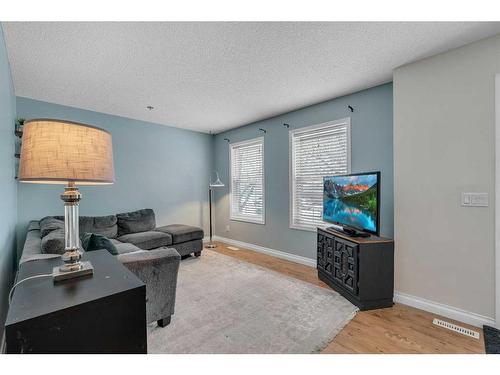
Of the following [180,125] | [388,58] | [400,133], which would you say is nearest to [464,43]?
[388,58]

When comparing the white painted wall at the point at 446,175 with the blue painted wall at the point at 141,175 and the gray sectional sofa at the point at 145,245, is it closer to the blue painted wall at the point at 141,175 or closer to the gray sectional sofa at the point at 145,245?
the gray sectional sofa at the point at 145,245

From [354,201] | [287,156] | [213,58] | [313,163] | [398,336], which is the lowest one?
[398,336]

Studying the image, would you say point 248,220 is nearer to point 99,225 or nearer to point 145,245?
point 145,245

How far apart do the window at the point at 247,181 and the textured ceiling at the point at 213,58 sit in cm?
127

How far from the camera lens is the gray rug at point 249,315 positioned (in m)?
1.76

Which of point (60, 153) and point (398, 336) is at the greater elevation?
point (60, 153)

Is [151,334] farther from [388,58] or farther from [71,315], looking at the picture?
[388,58]

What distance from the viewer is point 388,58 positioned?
2.25m

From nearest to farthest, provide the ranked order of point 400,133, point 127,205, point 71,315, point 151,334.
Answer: point 71,315, point 151,334, point 400,133, point 127,205

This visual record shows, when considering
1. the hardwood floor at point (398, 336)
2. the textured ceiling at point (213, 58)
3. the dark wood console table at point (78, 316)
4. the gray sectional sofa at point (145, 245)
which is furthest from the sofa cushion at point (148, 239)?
the hardwood floor at point (398, 336)

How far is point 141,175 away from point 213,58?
2.82 metres

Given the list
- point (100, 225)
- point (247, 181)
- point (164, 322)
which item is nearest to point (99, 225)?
point (100, 225)

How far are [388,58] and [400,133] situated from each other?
0.76 meters

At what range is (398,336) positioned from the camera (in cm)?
186
